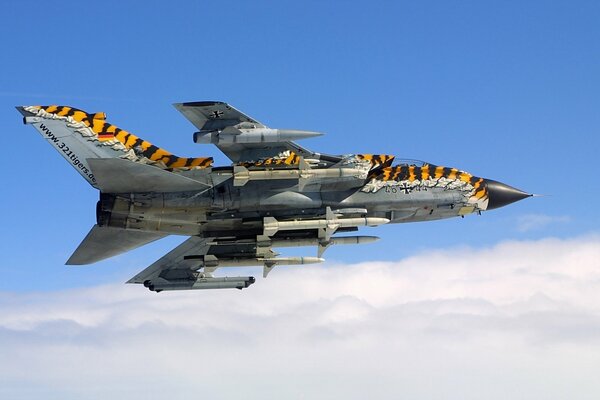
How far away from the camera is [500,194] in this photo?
4772 cm

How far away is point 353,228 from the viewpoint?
46.5 meters

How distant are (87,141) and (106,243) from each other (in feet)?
18.0

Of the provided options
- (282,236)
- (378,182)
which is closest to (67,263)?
(282,236)

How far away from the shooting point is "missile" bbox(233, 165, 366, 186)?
4300cm

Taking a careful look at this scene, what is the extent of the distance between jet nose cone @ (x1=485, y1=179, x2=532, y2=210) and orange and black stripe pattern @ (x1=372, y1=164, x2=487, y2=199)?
0.46 meters

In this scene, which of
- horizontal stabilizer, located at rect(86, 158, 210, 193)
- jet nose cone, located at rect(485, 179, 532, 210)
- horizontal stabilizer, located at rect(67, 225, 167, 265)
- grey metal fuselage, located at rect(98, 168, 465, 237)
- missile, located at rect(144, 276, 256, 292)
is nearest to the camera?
horizontal stabilizer, located at rect(86, 158, 210, 193)

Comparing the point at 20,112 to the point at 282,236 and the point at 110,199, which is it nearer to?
the point at 110,199

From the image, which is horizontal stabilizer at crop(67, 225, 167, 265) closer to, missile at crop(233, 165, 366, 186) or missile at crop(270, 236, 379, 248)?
missile at crop(270, 236, 379, 248)

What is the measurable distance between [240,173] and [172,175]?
2751 millimetres

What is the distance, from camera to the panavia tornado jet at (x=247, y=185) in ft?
140

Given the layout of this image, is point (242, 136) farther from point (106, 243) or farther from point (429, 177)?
point (106, 243)

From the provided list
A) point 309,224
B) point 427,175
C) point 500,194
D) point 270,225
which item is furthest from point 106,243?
point 500,194

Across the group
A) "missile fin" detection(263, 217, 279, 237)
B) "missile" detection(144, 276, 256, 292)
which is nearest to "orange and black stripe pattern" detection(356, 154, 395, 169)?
"missile fin" detection(263, 217, 279, 237)

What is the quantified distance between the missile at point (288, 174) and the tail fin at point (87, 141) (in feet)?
6.02
